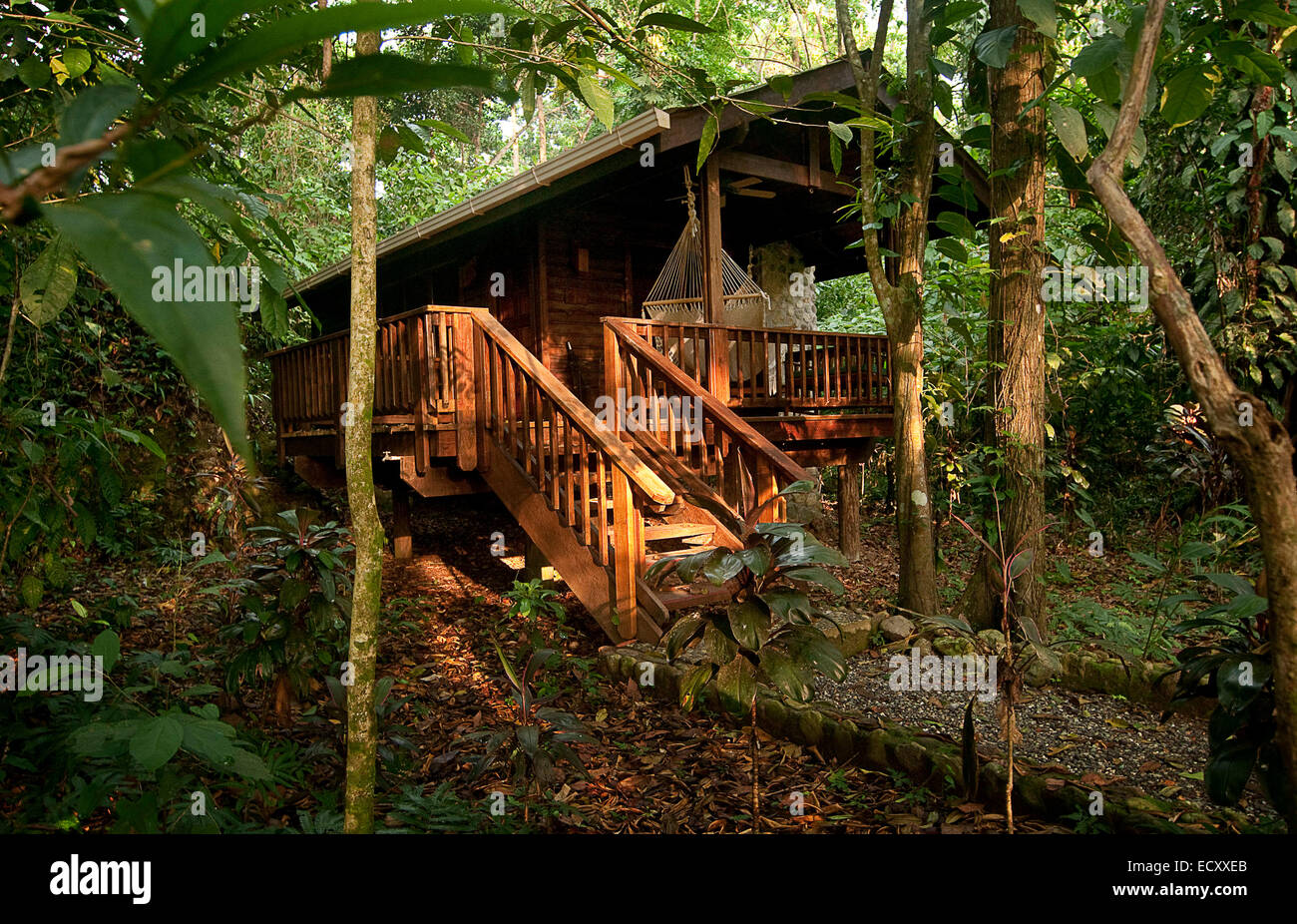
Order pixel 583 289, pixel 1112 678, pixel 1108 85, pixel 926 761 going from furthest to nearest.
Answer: pixel 583 289, pixel 1112 678, pixel 926 761, pixel 1108 85

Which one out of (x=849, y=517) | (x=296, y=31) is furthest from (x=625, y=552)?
(x=849, y=517)

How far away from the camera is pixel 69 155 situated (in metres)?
0.38

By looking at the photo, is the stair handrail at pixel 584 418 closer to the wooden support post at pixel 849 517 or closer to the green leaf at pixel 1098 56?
the green leaf at pixel 1098 56

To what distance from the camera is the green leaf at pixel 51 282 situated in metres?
1.28

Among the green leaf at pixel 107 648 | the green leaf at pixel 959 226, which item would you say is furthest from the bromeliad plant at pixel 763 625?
the green leaf at pixel 959 226

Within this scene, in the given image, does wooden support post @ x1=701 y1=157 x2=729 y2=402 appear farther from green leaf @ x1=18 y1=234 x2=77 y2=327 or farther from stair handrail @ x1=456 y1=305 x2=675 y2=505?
green leaf @ x1=18 y1=234 x2=77 y2=327

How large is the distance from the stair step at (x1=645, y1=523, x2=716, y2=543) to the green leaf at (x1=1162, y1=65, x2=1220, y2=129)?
3.83 m

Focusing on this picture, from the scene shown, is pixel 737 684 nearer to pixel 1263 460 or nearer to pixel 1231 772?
pixel 1231 772

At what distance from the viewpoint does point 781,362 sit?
26.9 feet

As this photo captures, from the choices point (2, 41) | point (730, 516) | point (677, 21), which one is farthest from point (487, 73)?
point (730, 516)

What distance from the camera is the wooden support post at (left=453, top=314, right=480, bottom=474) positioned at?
5.86 m

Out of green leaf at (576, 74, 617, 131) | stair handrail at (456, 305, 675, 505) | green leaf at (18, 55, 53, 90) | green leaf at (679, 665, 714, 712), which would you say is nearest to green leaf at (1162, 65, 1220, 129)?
green leaf at (576, 74, 617, 131)

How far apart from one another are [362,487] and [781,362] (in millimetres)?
6536
